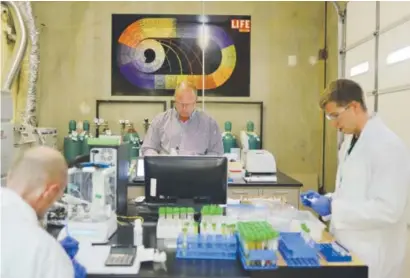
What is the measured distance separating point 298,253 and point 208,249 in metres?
0.34

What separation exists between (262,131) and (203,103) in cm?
76

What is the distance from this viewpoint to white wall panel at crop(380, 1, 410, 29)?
293 centimetres

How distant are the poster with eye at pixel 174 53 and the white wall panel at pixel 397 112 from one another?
218cm

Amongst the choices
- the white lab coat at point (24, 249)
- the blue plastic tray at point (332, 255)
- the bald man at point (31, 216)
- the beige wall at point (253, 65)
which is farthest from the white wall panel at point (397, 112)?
the white lab coat at point (24, 249)

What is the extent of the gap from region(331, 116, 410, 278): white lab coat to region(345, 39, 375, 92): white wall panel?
1.62 metres

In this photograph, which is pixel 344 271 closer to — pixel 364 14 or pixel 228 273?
pixel 228 273

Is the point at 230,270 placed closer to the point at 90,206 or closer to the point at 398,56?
the point at 90,206

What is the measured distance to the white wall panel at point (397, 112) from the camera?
116 inches

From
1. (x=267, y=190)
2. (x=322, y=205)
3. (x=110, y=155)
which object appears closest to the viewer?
(x=322, y=205)

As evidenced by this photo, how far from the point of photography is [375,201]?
1.92 metres

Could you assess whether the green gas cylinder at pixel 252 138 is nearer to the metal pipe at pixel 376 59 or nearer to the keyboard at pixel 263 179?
the keyboard at pixel 263 179

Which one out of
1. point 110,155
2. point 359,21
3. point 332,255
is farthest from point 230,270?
point 359,21

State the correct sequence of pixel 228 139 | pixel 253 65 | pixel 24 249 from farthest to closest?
1. pixel 253 65
2. pixel 228 139
3. pixel 24 249

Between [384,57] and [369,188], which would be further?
[384,57]
